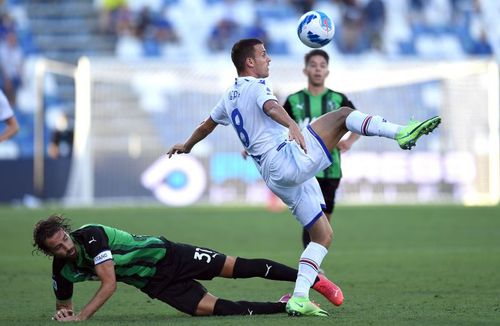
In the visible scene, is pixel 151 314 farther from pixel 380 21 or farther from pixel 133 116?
pixel 380 21

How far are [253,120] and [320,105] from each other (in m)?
3.09

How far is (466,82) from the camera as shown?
1082 inches

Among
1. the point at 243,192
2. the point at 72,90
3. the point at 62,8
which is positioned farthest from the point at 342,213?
the point at 62,8

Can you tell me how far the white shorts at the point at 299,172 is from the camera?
25.5 feet

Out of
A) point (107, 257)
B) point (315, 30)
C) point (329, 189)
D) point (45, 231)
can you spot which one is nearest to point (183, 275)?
point (107, 257)

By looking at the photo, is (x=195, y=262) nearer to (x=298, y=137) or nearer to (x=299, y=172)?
(x=299, y=172)

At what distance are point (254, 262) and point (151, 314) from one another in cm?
92

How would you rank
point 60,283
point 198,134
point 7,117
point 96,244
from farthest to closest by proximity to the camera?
point 7,117 < point 198,134 < point 60,283 < point 96,244

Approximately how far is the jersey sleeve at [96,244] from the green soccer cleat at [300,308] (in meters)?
1.35

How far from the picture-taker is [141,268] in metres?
7.79

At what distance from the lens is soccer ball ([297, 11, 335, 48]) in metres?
8.95

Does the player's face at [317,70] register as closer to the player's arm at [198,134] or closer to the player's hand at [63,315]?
the player's arm at [198,134]

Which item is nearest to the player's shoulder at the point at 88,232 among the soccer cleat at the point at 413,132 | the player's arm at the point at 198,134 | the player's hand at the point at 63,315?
the player's hand at the point at 63,315

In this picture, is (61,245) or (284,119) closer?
(61,245)
